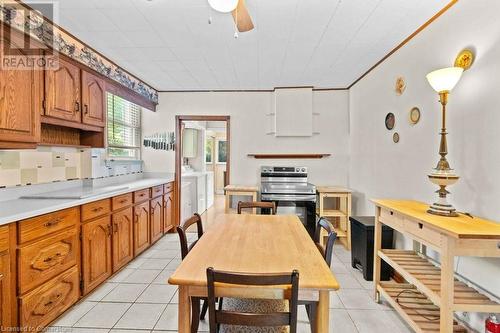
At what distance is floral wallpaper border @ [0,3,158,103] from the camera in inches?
74.9

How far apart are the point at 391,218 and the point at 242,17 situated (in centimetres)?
188

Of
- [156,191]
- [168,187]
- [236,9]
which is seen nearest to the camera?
[236,9]

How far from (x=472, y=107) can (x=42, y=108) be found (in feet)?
10.7

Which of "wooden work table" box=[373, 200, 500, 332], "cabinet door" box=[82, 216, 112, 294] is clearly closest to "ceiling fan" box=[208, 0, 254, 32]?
"wooden work table" box=[373, 200, 500, 332]

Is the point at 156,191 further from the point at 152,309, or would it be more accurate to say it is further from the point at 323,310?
the point at 323,310

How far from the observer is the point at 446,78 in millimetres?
1671

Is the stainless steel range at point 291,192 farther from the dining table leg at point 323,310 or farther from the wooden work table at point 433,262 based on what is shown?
the dining table leg at point 323,310

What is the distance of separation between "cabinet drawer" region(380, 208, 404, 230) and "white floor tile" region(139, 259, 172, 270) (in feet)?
7.98

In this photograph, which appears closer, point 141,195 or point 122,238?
point 122,238

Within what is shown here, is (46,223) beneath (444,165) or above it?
beneath

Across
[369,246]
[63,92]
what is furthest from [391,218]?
[63,92]

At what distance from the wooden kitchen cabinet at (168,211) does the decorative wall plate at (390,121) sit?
3230 millimetres

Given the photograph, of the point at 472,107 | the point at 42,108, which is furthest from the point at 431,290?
the point at 42,108

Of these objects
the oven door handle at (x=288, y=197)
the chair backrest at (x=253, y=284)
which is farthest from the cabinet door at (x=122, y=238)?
the chair backrest at (x=253, y=284)
